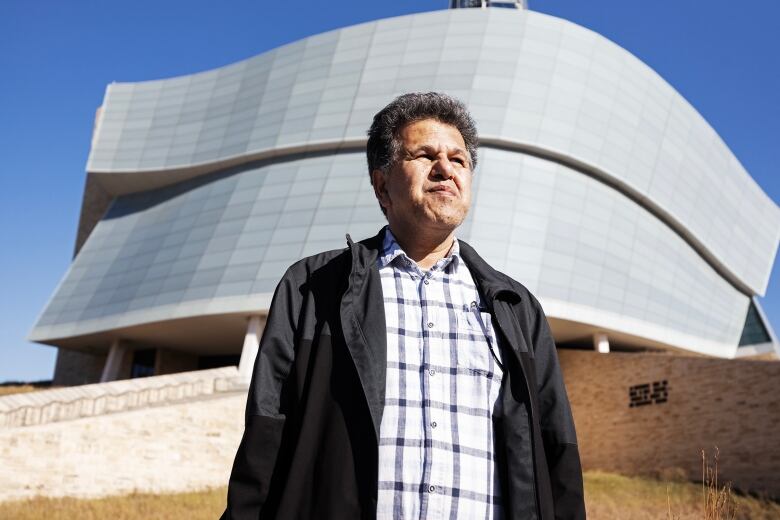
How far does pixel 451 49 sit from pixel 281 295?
97.8 ft

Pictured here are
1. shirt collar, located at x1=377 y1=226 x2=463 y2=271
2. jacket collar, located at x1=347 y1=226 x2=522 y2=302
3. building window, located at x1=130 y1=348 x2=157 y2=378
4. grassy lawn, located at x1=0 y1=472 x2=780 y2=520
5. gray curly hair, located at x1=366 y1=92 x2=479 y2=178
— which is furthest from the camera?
building window, located at x1=130 y1=348 x2=157 y2=378

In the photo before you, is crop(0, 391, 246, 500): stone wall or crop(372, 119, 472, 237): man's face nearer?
crop(372, 119, 472, 237): man's face

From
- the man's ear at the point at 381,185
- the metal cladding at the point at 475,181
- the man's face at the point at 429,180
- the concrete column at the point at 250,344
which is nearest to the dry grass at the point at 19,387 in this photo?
the metal cladding at the point at 475,181

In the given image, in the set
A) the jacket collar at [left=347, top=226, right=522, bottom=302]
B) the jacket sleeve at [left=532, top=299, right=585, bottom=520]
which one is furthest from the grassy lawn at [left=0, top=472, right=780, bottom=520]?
the jacket collar at [left=347, top=226, right=522, bottom=302]

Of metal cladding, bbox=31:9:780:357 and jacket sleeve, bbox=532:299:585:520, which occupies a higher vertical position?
metal cladding, bbox=31:9:780:357

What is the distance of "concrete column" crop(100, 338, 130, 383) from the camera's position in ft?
103

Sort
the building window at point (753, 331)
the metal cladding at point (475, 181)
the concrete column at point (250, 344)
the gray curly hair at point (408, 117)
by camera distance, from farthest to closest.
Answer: the building window at point (753, 331) < the metal cladding at point (475, 181) < the concrete column at point (250, 344) < the gray curly hair at point (408, 117)

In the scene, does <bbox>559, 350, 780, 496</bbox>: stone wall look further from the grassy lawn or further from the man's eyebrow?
the man's eyebrow

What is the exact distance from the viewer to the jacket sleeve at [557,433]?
2781mm

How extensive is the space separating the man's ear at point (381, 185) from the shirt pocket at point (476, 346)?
0.72 meters

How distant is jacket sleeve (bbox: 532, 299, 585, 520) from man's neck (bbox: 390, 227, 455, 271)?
0.55 m

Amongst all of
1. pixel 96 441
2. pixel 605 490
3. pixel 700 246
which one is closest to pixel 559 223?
pixel 700 246

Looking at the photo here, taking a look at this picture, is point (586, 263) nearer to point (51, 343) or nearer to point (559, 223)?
point (559, 223)

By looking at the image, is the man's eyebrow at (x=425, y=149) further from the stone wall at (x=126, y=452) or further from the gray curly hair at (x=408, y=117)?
the stone wall at (x=126, y=452)
